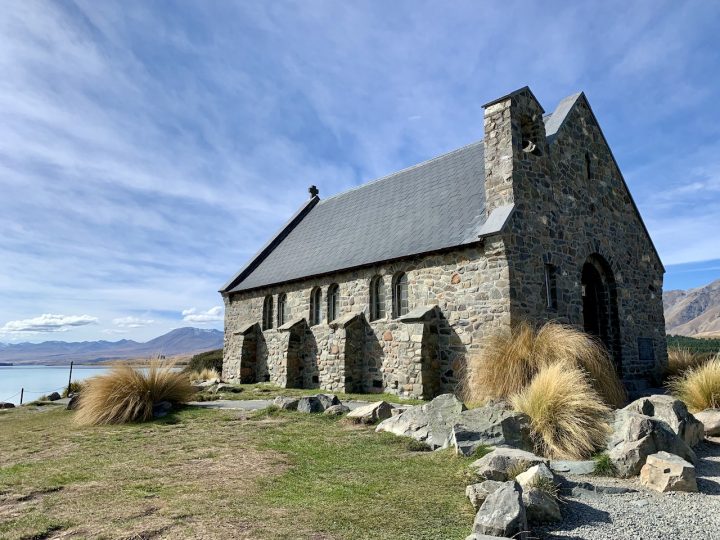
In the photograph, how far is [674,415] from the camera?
7.63 meters

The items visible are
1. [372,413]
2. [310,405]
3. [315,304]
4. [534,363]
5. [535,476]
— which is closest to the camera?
[535,476]

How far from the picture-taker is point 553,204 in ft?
47.0

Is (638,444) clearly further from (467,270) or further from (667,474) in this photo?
(467,270)

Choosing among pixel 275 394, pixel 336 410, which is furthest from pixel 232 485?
pixel 275 394

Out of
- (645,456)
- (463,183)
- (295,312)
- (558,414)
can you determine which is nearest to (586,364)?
(558,414)

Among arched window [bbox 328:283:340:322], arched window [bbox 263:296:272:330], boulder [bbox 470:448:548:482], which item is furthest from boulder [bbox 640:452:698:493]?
arched window [bbox 263:296:272:330]

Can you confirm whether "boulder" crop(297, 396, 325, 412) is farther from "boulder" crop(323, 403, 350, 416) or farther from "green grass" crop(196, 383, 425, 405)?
"green grass" crop(196, 383, 425, 405)

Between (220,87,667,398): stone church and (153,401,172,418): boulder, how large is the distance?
5.92 metres

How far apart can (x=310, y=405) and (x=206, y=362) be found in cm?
1947

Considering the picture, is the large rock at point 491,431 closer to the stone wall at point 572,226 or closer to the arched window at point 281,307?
the stone wall at point 572,226

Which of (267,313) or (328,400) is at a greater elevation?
(267,313)

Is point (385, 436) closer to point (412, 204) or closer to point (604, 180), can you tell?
point (412, 204)

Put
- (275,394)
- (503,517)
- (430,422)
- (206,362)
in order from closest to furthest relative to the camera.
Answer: (503,517) < (430,422) < (275,394) < (206,362)

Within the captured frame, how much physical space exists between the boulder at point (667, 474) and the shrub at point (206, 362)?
23.4 meters
